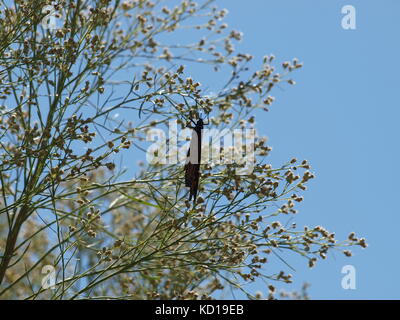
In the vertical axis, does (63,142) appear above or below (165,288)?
above

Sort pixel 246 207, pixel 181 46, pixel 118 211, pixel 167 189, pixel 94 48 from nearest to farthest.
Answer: pixel 246 207, pixel 94 48, pixel 167 189, pixel 181 46, pixel 118 211

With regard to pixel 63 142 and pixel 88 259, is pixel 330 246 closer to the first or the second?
pixel 63 142

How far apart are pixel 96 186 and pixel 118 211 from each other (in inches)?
138

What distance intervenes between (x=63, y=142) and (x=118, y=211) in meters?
4.39

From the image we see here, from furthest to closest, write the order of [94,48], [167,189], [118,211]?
[118,211], [167,189], [94,48]

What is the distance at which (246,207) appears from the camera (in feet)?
19.9

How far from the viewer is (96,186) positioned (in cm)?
677

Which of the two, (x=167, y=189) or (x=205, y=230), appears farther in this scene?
(x=167, y=189)
